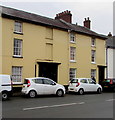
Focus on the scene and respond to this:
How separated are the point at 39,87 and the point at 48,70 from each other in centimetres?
594

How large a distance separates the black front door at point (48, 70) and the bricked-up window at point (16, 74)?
237 centimetres

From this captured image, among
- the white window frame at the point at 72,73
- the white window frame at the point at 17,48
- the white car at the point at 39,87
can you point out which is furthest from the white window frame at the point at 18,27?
the white window frame at the point at 72,73

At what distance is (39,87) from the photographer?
52.1 feet

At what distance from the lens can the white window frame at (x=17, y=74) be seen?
62.7 feet

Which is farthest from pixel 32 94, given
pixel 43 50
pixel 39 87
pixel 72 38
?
pixel 72 38

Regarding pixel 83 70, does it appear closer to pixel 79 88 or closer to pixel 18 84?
pixel 79 88

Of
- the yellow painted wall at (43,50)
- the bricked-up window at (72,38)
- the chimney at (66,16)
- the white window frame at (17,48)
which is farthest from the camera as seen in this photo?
the chimney at (66,16)

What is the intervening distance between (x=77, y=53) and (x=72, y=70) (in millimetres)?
2227

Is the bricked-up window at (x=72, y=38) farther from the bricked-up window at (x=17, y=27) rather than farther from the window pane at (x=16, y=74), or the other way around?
the window pane at (x=16, y=74)

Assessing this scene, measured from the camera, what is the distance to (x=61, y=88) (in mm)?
16953

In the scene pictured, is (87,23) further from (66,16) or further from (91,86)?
(91,86)

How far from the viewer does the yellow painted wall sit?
740 inches

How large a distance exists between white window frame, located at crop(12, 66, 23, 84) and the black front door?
2.37 m

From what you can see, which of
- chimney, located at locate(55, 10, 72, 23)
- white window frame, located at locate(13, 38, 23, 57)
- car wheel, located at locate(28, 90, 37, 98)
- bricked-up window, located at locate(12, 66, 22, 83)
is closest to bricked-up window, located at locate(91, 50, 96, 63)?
chimney, located at locate(55, 10, 72, 23)
